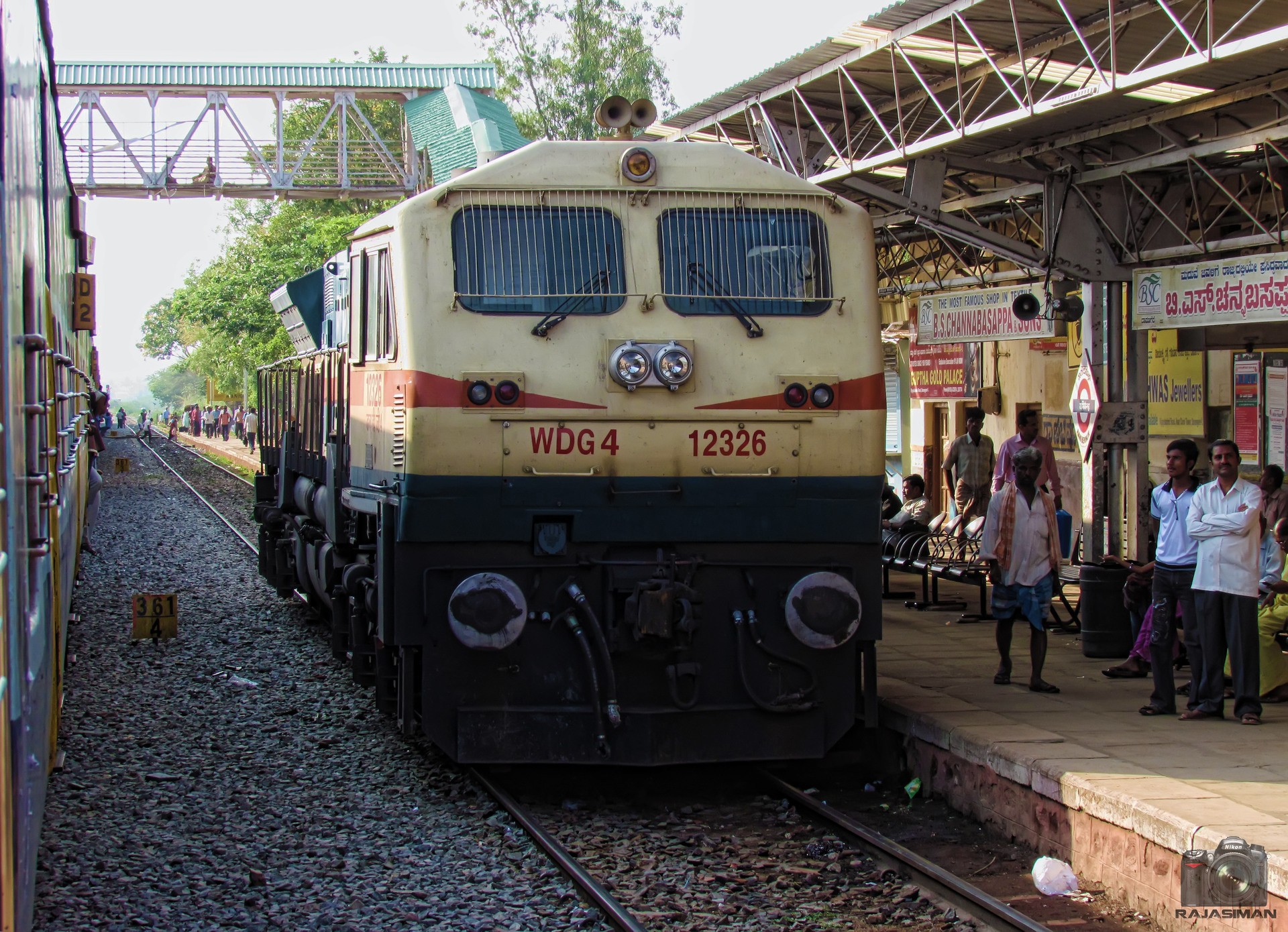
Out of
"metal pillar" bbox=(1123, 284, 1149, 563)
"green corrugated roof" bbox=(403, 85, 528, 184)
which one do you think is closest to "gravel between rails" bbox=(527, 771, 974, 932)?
"metal pillar" bbox=(1123, 284, 1149, 563)

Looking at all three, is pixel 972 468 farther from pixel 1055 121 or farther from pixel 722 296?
pixel 722 296

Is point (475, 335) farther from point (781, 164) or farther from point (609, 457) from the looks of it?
point (781, 164)

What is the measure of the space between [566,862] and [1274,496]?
6.59 meters

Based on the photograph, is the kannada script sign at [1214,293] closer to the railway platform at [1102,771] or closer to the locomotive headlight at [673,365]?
the railway platform at [1102,771]

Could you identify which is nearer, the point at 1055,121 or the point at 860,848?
the point at 860,848

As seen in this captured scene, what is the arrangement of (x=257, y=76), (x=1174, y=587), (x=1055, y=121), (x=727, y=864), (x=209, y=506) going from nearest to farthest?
(x=727, y=864)
(x=1174, y=587)
(x=1055, y=121)
(x=209, y=506)
(x=257, y=76)

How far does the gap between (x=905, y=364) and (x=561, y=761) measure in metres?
16.5

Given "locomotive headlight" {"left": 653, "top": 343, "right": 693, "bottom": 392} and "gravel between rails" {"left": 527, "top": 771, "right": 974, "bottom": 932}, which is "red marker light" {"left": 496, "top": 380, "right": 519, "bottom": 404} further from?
"gravel between rails" {"left": 527, "top": 771, "right": 974, "bottom": 932}

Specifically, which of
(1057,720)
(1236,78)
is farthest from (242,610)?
(1236,78)

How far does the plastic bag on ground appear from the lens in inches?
247

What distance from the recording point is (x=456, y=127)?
21359 mm

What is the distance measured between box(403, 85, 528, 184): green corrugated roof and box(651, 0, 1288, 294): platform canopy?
4372 millimetres

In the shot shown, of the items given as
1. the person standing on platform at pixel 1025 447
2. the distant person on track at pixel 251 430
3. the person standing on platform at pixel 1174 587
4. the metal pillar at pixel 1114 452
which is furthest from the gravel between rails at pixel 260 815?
the distant person on track at pixel 251 430

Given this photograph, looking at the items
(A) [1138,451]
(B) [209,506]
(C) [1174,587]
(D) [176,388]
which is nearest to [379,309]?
(C) [1174,587]
